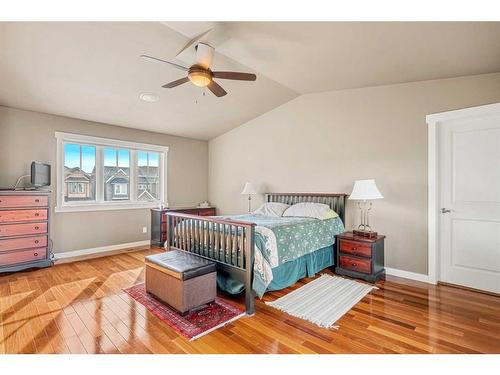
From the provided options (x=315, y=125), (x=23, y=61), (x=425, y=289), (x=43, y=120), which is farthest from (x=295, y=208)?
(x=43, y=120)

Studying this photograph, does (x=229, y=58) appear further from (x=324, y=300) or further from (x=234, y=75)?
(x=324, y=300)

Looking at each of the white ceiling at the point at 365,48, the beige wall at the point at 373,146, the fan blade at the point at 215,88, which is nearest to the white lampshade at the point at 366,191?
the beige wall at the point at 373,146

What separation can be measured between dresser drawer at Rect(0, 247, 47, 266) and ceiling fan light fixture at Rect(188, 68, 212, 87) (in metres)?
3.55

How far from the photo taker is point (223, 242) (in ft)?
9.36

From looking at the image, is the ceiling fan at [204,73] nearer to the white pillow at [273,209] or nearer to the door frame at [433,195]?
the white pillow at [273,209]

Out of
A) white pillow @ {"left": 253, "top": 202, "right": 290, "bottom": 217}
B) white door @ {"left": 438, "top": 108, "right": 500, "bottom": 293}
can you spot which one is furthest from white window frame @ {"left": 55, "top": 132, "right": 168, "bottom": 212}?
white door @ {"left": 438, "top": 108, "right": 500, "bottom": 293}

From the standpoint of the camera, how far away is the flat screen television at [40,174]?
153 inches

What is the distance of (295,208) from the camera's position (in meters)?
4.14

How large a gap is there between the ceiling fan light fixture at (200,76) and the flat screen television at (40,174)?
10.1 ft

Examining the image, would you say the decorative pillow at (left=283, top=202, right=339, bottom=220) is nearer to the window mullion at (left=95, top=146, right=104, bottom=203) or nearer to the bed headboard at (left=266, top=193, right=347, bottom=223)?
the bed headboard at (left=266, top=193, right=347, bottom=223)

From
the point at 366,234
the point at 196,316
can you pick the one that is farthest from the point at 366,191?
the point at 196,316

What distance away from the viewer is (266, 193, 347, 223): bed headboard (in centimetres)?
415

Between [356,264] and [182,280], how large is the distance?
2.35 meters

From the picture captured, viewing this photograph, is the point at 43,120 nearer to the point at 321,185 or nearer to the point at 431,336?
the point at 321,185
